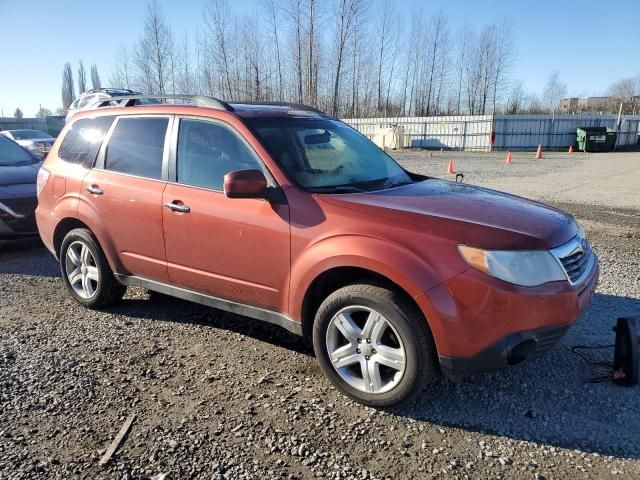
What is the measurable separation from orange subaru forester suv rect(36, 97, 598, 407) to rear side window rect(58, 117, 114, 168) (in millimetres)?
25

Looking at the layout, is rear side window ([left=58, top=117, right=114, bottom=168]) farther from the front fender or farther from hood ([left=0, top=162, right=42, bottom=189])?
hood ([left=0, top=162, right=42, bottom=189])

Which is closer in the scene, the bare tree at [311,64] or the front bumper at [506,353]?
the front bumper at [506,353]

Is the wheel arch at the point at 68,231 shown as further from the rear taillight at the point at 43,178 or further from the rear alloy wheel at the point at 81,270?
the rear taillight at the point at 43,178

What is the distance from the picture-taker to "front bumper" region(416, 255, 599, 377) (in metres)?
2.77

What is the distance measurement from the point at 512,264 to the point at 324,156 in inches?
67.5

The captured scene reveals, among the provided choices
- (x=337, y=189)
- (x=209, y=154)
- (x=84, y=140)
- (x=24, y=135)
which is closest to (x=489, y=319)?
(x=337, y=189)

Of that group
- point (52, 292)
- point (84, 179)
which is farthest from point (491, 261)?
point (52, 292)

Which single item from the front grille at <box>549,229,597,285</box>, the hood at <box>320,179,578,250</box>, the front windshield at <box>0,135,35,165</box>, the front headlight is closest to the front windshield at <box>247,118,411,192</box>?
the hood at <box>320,179,578,250</box>

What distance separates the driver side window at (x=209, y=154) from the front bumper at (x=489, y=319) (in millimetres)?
1613

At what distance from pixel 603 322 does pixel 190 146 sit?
3.82m

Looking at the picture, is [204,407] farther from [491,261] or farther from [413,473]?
[491,261]

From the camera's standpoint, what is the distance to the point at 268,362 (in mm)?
3807

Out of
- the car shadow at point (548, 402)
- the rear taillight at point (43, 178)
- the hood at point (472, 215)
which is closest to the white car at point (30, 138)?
the rear taillight at point (43, 178)

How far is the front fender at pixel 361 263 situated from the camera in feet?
9.44
